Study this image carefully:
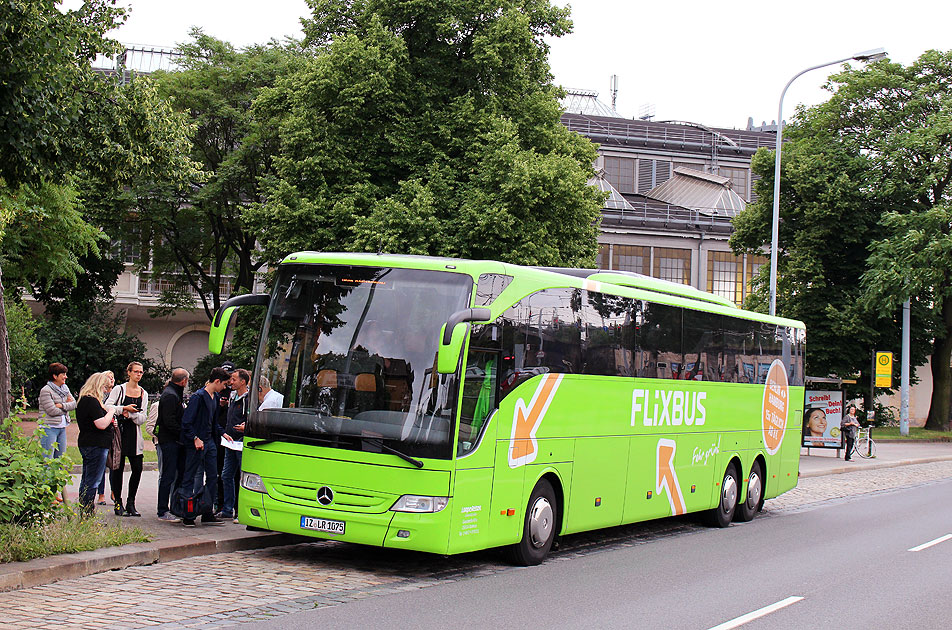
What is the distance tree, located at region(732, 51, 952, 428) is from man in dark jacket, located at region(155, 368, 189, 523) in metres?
34.8

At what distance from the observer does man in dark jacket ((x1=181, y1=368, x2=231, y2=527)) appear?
1211 cm

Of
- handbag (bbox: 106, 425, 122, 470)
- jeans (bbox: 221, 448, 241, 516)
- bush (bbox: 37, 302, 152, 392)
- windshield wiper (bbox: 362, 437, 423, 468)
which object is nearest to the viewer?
windshield wiper (bbox: 362, 437, 423, 468)

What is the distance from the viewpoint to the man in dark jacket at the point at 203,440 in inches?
477

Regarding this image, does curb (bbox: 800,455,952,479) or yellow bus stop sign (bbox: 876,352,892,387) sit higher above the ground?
yellow bus stop sign (bbox: 876,352,892,387)

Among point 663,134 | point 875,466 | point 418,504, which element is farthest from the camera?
point 663,134

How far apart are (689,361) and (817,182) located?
31.3 metres

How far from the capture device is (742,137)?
5944cm

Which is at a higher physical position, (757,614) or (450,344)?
(450,344)

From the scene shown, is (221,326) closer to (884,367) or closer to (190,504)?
(190,504)

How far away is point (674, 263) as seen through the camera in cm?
5384

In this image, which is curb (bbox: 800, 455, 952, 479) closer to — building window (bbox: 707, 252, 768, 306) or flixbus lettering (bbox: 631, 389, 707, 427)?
flixbus lettering (bbox: 631, 389, 707, 427)

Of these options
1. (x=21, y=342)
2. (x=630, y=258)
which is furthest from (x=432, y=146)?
(x=630, y=258)

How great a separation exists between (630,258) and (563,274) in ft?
133

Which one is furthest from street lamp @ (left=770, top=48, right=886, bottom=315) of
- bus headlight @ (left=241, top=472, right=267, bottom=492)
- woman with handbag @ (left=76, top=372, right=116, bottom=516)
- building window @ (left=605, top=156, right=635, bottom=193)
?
building window @ (left=605, top=156, right=635, bottom=193)
